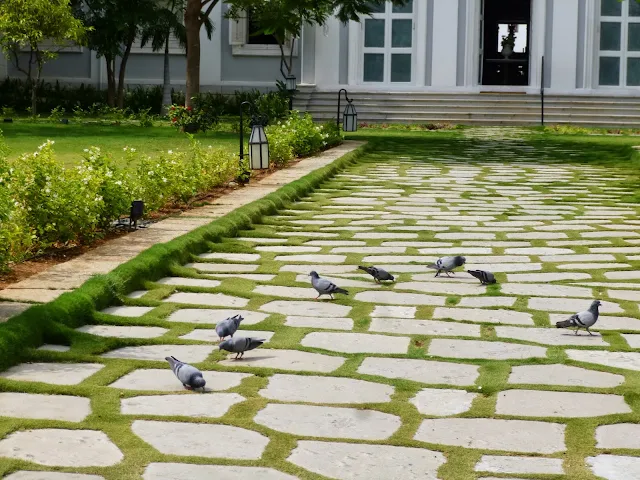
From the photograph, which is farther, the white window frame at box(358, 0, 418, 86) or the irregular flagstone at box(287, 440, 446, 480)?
the white window frame at box(358, 0, 418, 86)

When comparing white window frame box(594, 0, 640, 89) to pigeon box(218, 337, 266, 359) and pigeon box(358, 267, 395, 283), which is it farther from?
pigeon box(218, 337, 266, 359)

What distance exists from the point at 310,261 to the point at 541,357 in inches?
114

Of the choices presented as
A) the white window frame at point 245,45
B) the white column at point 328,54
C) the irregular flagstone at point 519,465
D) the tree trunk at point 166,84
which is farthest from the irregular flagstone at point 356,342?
the white window frame at point 245,45

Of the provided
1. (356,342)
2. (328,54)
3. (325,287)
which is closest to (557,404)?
(356,342)

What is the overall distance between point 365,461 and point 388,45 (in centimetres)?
2594

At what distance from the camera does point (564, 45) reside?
28.6m

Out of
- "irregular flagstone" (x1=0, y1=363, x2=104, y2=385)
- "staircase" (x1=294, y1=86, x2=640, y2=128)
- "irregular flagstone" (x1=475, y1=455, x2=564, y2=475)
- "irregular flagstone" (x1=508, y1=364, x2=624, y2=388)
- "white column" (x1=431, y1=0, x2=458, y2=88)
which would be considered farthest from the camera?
"white column" (x1=431, y1=0, x2=458, y2=88)

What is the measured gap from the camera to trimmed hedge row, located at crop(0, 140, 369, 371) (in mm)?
5125

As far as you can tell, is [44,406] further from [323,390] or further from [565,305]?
[565,305]

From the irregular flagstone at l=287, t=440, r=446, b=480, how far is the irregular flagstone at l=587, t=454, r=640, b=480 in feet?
1.66

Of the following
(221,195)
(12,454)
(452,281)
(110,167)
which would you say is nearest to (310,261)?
(452,281)

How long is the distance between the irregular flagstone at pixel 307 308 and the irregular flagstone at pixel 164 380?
4.41ft

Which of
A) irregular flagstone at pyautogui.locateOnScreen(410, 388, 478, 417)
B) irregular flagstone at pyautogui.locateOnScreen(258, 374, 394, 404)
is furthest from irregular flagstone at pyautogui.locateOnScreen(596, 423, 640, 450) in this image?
irregular flagstone at pyautogui.locateOnScreen(258, 374, 394, 404)

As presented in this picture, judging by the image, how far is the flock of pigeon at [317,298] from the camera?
4668 millimetres
